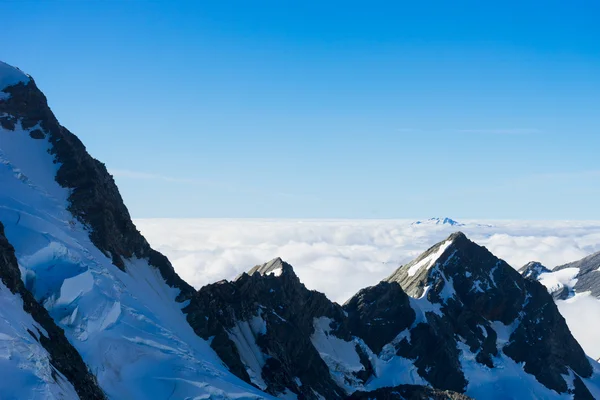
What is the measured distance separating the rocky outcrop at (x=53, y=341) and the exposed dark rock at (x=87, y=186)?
1342 inches

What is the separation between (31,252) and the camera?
10056 cm

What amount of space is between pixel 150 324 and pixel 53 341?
27.5 metres

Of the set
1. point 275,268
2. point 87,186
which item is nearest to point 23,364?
point 87,186

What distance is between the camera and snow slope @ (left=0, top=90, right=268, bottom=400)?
96688 millimetres

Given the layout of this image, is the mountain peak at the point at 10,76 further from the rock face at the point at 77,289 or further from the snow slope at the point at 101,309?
the snow slope at the point at 101,309

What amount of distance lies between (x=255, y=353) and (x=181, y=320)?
29.5 m

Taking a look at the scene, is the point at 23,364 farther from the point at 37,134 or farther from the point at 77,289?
the point at 37,134

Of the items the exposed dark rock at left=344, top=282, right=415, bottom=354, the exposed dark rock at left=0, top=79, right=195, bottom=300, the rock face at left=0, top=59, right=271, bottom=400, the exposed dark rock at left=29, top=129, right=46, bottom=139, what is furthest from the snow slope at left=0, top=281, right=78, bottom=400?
the exposed dark rock at left=344, top=282, right=415, bottom=354

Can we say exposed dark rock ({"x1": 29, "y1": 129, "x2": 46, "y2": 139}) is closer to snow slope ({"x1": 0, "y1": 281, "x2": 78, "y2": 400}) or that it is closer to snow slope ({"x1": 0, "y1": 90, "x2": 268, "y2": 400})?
snow slope ({"x1": 0, "y1": 90, "x2": 268, "y2": 400})

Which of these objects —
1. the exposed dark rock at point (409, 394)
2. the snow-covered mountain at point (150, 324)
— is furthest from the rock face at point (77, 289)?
the exposed dark rock at point (409, 394)

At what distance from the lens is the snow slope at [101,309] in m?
96.7

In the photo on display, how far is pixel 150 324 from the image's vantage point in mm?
109750

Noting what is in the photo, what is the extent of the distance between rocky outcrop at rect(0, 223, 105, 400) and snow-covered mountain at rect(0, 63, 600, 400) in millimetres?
320

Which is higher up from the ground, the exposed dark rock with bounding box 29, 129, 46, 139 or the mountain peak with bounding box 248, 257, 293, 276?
the exposed dark rock with bounding box 29, 129, 46, 139
